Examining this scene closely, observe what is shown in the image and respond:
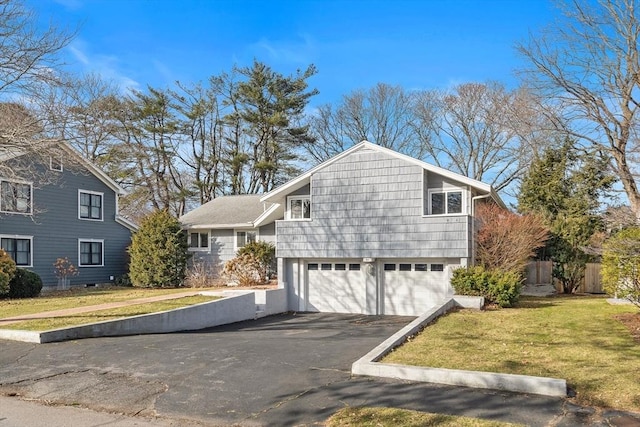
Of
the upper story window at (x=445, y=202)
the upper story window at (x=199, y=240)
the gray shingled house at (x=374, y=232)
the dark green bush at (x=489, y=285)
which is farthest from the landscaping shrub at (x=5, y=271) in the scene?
the dark green bush at (x=489, y=285)

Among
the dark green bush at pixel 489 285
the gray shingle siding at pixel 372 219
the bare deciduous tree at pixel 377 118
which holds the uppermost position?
the bare deciduous tree at pixel 377 118

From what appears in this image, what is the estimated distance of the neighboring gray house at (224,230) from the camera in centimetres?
2506

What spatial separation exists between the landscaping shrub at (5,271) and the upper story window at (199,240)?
893 centimetres

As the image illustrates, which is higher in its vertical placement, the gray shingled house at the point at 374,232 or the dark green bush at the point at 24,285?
the gray shingled house at the point at 374,232

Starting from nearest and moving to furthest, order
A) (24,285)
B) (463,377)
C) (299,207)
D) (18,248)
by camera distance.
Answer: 1. (463,377)
2. (299,207)
3. (24,285)
4. (18,248)

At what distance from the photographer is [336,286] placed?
63.2 feet

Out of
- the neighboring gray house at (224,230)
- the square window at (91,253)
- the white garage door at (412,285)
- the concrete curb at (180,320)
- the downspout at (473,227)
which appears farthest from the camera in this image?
the square window at (91,253)

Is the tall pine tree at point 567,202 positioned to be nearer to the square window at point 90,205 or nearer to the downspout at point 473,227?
the downspout at point 473,227

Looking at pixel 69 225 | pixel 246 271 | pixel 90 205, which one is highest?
pixel 90 205

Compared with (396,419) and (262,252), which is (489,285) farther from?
(262,252)

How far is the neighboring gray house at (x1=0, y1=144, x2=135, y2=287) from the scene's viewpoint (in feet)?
73.8

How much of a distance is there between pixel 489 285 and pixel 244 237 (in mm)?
13807

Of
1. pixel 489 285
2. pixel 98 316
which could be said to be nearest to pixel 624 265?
pixel 489 285

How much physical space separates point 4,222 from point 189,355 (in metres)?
17.2
